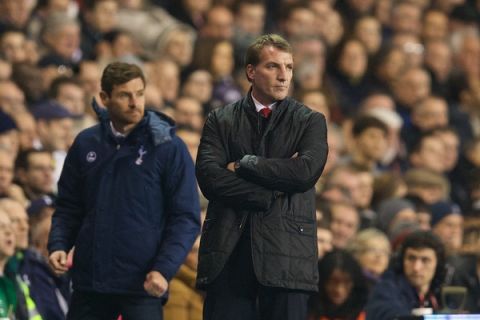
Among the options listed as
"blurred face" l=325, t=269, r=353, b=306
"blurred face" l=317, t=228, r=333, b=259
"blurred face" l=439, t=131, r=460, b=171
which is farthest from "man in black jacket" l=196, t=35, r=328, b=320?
"blurred face" l=439, t=131, r=460, b=171

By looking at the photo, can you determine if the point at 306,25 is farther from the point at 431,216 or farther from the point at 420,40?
the point at 431,216

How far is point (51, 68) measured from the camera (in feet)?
44.0

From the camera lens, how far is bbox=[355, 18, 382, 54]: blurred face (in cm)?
1688

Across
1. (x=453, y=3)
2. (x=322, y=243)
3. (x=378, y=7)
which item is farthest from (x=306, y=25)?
(x=322, y=243)

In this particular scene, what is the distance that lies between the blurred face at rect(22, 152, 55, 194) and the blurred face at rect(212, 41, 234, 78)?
4.22 meters

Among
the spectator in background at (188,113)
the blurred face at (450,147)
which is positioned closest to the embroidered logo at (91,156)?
the spectator in background at (188,113)

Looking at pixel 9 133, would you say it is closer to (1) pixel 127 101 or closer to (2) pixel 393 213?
(2) pixel 393 213

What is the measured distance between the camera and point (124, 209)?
25.0 feet

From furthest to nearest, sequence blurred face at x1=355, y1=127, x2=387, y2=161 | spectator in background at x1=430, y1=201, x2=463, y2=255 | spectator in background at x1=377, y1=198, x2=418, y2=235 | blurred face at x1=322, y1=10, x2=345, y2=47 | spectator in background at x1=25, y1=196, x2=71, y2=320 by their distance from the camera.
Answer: blurred face at x1=322, y1=10, x2=345, y2=47
blurred face at x1=355, y1=127, x2=387, y2=161
spectator in background at x1=430, y1=201, x2=463, y2=255
spectator in background at x1=377, y1=198, x2=418, y2=235
spectator in background at x1=25, y1=196, x2=71, y2=320

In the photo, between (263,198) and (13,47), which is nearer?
(263,198)

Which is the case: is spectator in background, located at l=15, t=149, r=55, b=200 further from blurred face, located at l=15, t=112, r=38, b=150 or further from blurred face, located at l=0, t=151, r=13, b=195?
blurred face, located at l=15, t=112, r=38, b=150

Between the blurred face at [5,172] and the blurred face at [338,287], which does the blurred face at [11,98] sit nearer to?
the blurred face at [5,172]

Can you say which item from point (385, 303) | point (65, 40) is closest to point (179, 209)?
point (385, 303)

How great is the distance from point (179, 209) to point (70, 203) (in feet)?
2.05
